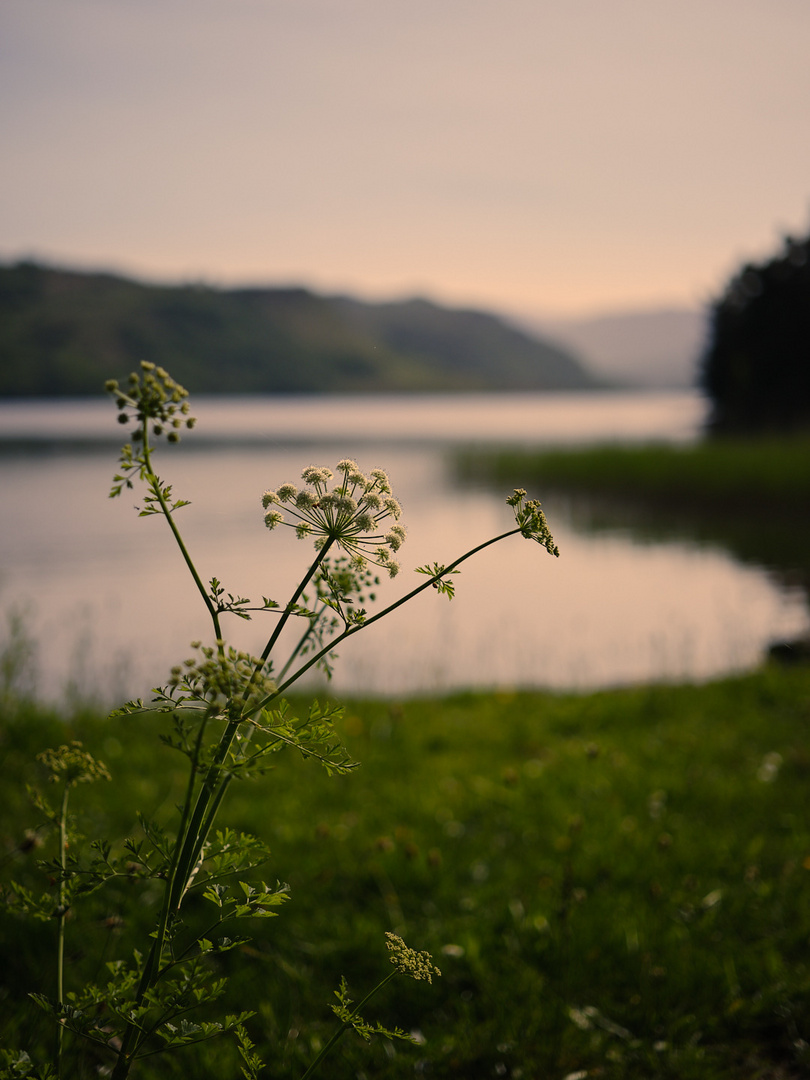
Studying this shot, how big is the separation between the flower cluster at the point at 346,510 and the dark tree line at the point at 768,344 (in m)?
46.1

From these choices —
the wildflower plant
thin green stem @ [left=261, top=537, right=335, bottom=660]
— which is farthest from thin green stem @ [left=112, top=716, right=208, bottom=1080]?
thin green stem @ [left=261, top=537, right=335, bottom=660]

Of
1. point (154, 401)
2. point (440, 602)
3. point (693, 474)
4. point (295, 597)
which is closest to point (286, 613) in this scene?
point (295, 597)

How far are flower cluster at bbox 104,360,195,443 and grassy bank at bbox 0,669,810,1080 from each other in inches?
65.2

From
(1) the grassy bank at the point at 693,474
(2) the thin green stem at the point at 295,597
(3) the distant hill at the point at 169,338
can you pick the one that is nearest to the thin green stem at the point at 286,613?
(2) the thin green stem at the point at 295,597

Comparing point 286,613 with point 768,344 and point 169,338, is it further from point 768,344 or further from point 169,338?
point 169,338

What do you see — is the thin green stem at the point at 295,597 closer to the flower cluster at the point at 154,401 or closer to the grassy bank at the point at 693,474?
the flower cluster at the point at 154,401

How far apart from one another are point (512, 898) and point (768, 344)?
47552 millimetres

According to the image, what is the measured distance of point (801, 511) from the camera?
27422 mm

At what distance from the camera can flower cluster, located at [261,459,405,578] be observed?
4.71 feet

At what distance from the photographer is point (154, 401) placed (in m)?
1.32

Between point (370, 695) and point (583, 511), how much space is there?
2246cm

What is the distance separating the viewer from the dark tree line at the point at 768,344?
4403 centimetres

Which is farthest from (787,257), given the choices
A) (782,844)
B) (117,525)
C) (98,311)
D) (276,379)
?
(276,379)

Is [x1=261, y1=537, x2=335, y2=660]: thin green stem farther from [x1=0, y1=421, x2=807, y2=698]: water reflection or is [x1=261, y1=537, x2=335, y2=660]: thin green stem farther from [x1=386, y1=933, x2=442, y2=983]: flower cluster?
[x1=386, y1=933, x2=442, y2=983]: flower cluster
